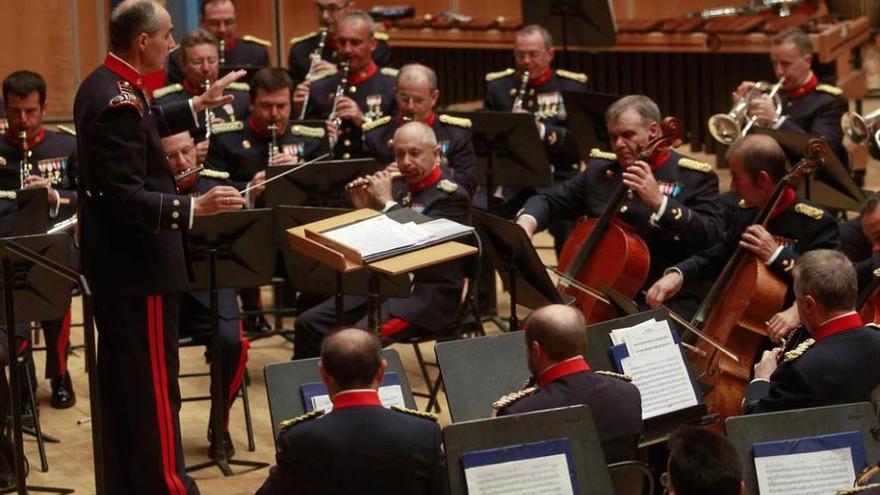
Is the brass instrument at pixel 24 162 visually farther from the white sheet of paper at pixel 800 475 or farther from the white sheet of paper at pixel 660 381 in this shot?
the white sheet of paper at pixel 800 475

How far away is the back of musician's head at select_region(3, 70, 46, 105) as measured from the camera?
6.47m

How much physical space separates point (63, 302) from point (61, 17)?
5407mm

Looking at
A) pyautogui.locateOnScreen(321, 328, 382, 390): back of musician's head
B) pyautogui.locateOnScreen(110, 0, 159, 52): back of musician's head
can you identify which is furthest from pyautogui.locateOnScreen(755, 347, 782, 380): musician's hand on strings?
pyautogui.locateOnScreen(110, 0, 159, 52): back of musician's head

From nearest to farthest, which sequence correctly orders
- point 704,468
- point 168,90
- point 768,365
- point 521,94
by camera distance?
1. point 704,468
2. point 768,365
3. point 168,90
4. point 521,94

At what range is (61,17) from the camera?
10.4 metres

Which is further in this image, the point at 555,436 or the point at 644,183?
the point at 644,183

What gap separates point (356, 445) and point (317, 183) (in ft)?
10.4

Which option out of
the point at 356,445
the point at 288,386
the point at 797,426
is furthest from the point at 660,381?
the point at 356,445

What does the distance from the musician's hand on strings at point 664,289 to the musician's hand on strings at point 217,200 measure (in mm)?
→ 1997

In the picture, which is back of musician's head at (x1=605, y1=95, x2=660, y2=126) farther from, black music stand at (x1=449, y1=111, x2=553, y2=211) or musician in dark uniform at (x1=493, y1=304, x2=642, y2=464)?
musician in dark uniform at (x1=493, y1=304, x2=642, y2=464)

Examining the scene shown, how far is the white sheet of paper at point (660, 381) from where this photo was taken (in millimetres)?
4480

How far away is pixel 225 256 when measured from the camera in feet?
18.4

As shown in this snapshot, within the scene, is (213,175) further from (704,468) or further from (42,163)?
(704,468)

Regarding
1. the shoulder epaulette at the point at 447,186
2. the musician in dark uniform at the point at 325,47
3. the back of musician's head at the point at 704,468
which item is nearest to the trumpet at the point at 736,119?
the shoulder epaulette at the point at 447,186
